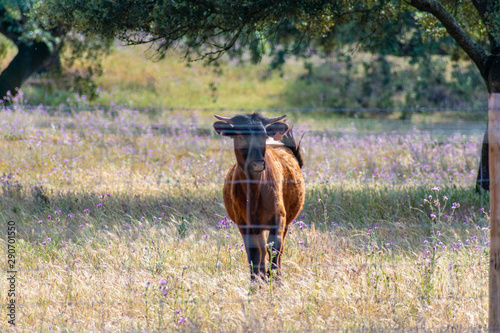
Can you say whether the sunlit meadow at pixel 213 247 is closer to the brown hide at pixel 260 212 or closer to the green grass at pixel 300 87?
the brown hide at pixel 260 212

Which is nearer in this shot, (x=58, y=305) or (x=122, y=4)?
(x=58, y=305)

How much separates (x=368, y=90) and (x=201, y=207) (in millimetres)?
20841

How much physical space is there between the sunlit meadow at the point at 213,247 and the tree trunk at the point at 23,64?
3.21m

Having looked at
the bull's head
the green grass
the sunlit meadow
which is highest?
the green grass

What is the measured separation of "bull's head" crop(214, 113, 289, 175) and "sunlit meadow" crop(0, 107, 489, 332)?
1163 millimetres

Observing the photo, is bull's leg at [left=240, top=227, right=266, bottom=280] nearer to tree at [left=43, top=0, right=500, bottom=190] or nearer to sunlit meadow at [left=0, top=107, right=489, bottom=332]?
sunlit meadow at [left=0, top=107, right=489, bottom=332]

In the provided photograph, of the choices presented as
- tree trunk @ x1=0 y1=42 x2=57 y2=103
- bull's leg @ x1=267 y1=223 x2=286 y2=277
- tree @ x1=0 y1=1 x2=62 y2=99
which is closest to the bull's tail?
bull's leg @ x1=267 y1=223 x2=286 y2=277

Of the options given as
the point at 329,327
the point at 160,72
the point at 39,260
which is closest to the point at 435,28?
the point at 329,327

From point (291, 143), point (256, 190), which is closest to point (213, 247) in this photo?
point (256, 190)

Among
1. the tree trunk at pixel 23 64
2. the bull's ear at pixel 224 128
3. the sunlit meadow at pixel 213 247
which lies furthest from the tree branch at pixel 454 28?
the tree trunk at pixel 23 64

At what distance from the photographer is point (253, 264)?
5.52 meters

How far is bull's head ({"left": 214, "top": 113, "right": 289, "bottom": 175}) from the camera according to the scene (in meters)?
5.04

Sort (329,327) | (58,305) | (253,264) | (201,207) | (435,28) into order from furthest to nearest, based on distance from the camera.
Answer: (435,28) → (201,207) → (253,264) → (58,305) → (329,327)

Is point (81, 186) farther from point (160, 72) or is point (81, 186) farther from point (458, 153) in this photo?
point (160, 72)
